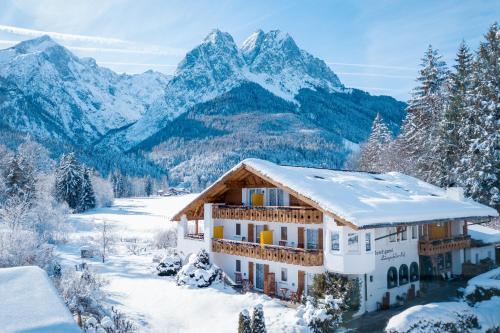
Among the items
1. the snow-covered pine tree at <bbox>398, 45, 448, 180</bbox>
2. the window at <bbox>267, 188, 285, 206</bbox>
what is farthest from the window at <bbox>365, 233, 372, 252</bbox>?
the snow-covered pine tree at <bbox>398, 45, 448, 180</bbox>

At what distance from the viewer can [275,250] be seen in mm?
29938

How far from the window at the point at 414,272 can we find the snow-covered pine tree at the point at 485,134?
1783 centimetres

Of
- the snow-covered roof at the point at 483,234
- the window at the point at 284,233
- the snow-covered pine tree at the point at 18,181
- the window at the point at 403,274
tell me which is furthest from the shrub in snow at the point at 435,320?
the snow-covered pine tree at the point at 18,181

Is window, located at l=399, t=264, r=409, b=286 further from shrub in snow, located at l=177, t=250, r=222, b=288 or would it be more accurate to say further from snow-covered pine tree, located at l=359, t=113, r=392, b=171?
snow-covered pine tree, located at l=359, t=113, r=392, b=171

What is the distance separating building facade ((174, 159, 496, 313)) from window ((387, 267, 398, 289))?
61mm

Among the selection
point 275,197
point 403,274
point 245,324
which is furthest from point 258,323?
point 403,274

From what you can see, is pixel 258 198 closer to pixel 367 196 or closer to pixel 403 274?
pixel 367 196

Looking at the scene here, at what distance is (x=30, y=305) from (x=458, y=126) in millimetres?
49491

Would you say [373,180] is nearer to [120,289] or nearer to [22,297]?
[120,289]

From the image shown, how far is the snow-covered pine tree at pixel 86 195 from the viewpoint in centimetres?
10429

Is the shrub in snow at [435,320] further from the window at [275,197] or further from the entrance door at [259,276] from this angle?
the window at [275,197]

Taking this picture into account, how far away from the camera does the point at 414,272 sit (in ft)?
103

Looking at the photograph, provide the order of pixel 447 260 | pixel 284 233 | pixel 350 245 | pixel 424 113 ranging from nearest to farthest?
pixel 350 245 → pixel 284 233 → pixel 447 260 → pixel 424 113

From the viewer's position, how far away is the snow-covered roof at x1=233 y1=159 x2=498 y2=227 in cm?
2597
